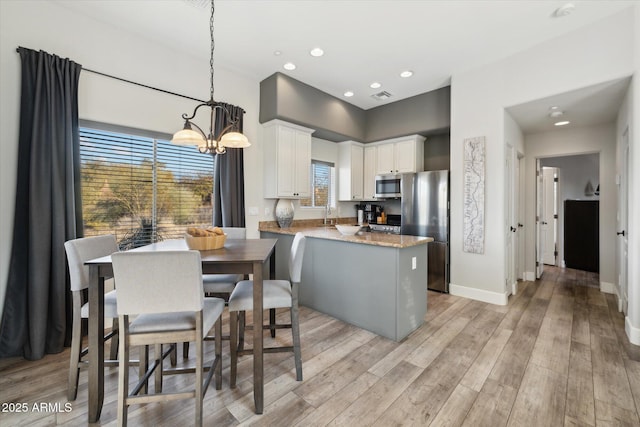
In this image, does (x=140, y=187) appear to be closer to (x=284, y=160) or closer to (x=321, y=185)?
(x=284, y=160)

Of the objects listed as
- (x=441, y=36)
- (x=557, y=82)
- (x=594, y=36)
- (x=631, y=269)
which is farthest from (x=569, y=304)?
(x=441, y=36)

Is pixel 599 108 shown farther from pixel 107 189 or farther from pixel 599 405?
pixel 107 189

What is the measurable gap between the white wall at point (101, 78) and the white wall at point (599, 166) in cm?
480

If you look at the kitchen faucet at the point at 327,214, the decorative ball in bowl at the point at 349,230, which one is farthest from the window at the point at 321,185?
the decorative ball in bowl at the point at 349,230

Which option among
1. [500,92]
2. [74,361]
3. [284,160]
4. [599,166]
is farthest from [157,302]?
[599,166]

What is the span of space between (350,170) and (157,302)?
4.24 m

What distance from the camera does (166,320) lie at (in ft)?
4.97

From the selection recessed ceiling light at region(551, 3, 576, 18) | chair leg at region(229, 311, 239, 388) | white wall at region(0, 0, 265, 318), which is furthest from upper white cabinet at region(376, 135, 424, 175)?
chair leg at region(229, 311, 239, 388)

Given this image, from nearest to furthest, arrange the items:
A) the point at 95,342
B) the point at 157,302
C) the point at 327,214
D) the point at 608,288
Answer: the point at 157,302
the point at 95,342
the point at 608,288
the point at 327,214

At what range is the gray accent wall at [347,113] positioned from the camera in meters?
3.84

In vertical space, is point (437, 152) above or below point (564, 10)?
below

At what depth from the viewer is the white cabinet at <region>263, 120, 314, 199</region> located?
12.9ft

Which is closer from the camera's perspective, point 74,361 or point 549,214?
point 74,361

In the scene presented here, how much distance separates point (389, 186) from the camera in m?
4.86
